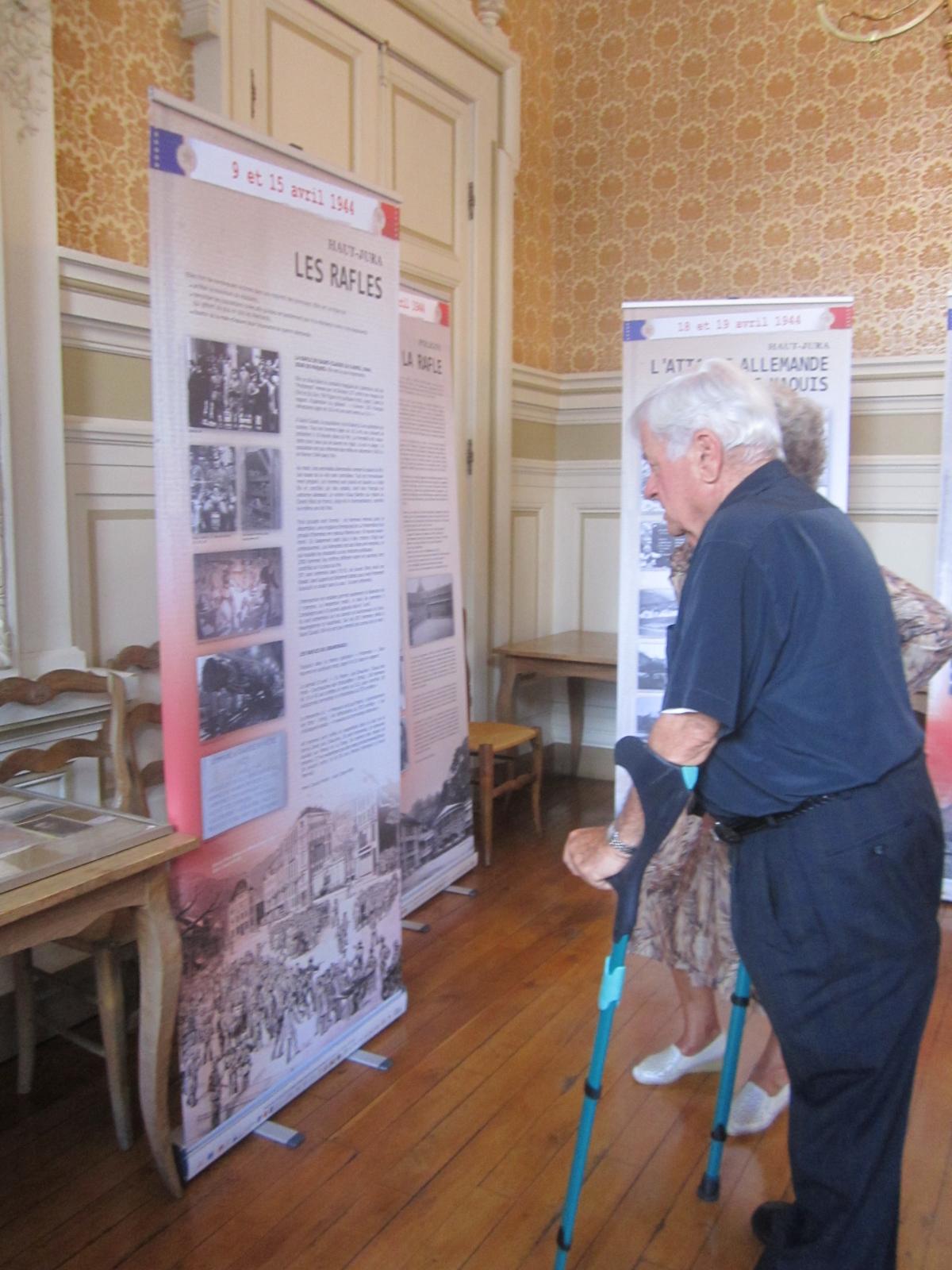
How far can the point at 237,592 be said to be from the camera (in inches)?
83.0

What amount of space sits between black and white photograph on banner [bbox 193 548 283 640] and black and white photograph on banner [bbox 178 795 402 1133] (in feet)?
1.62

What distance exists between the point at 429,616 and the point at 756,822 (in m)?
2.09

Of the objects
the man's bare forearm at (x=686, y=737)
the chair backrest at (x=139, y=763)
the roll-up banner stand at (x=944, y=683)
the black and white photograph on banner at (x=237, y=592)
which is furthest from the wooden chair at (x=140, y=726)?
the roll-up banner stand at (x=944, y=683)

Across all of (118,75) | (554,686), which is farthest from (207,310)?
(554,686)

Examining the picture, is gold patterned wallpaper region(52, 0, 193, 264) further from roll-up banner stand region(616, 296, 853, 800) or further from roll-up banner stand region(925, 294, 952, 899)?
roll-up banner stand region(925, 294, 952, 899)

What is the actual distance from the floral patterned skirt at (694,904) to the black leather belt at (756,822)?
0.71 metres

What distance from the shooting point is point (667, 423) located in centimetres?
161

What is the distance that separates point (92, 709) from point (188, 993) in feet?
2.81

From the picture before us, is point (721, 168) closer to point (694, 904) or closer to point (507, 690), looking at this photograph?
point (507, 690)

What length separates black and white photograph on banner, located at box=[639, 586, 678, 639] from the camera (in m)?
3.65

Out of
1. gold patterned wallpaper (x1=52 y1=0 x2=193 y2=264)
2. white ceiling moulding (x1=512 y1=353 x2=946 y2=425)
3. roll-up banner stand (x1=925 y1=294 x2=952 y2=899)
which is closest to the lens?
gold patterned wallpaper (x1=52 y1=0 x2=193 y2=264)

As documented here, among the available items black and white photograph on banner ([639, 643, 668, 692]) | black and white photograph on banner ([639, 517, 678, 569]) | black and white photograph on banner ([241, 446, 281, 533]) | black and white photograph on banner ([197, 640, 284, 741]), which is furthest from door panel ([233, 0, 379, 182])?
black and white photograph on banner ([639, 643, 668, 692])

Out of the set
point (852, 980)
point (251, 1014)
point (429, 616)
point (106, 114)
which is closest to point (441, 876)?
point (429, 616)

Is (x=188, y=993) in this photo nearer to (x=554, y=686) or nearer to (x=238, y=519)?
(x=238, y=519)
